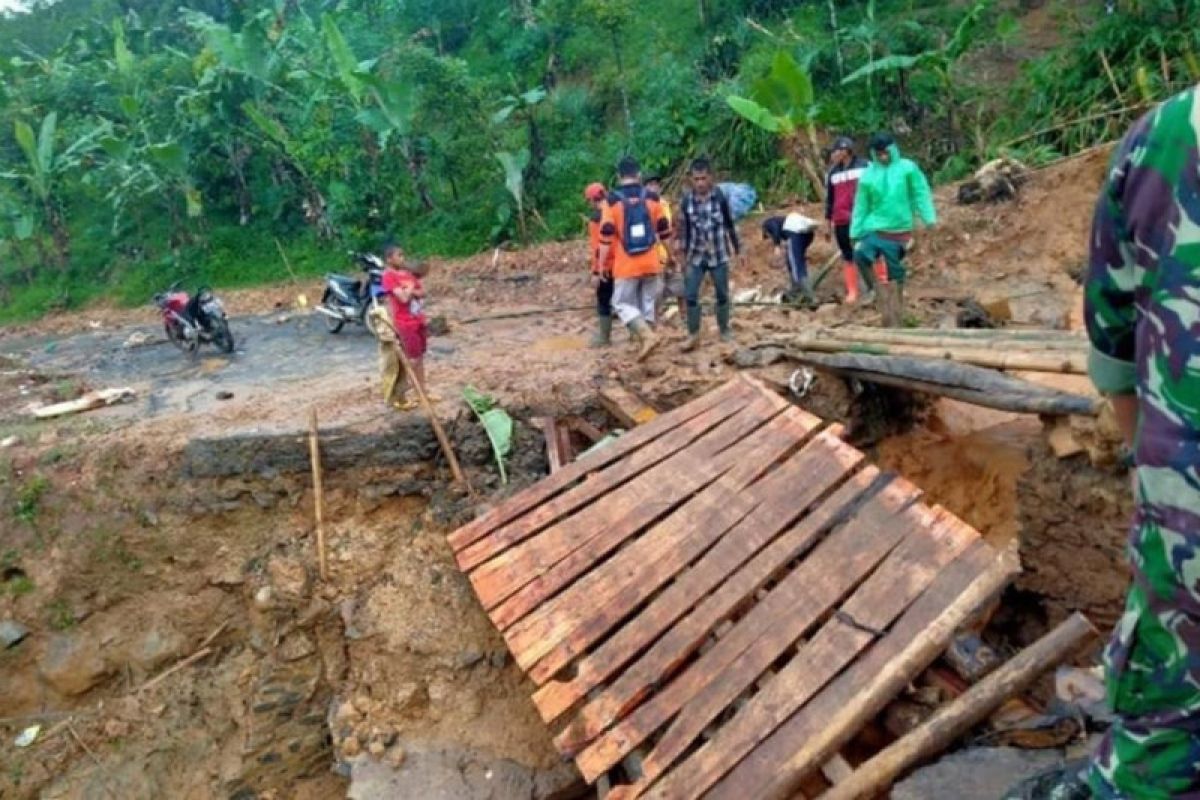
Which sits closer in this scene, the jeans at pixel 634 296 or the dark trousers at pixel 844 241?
the jeans at pixel 634 296

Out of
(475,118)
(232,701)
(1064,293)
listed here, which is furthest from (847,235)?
(475,118)

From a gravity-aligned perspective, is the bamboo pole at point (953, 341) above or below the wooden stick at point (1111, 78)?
below

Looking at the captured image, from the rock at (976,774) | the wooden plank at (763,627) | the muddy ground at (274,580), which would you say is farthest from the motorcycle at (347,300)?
Answer: the rock at (976,774)

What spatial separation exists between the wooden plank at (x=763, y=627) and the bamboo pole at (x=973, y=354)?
105 cm

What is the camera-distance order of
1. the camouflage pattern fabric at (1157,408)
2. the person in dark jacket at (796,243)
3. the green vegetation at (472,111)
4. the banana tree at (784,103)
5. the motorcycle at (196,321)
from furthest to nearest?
the green vegetation at (472,111)
the motorcycle at (196,321)
the banana tree at (784,103)
the person in dark jacket at (796,243)
the camouflage pattern fabric at (1157,408)

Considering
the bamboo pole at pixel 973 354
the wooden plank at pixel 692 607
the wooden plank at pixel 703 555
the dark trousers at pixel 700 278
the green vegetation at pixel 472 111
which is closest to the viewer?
the wooden plank at pixel 692 607

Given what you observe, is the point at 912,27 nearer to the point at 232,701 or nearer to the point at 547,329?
the point at 547,329

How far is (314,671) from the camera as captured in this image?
236 inches

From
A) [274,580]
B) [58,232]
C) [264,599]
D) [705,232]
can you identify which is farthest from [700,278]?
[58,232]

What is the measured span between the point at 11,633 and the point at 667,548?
4719 millimetres

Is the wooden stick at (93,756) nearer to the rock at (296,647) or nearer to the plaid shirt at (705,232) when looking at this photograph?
the rock at (296,647)

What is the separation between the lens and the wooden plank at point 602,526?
178 inches

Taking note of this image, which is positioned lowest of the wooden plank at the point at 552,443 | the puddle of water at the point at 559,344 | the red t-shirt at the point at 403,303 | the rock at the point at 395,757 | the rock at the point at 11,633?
the rock at the point at 395,757

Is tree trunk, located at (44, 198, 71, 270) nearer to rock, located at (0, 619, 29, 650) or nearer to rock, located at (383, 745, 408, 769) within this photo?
rock, located at (0, 619, 29, 650)
